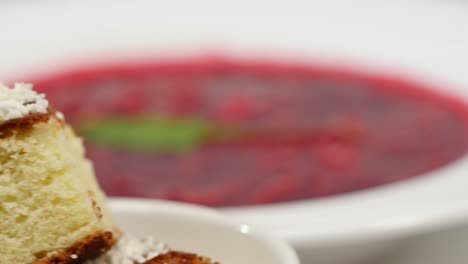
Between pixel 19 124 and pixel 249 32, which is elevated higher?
pixel 249 32

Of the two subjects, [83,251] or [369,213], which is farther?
[369,213]

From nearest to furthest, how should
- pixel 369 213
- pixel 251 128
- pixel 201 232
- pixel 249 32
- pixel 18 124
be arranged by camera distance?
pixel 18 124, pixel 201 232, pixel 369 213, pixel 251 128, pixel 249 32

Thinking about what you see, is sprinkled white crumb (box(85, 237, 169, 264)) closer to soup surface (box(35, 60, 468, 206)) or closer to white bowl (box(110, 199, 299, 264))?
white bowl (box(110, 199, 299, 264))

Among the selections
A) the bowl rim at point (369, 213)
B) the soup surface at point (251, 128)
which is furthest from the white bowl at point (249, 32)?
the bowl rim at point (369, 213)

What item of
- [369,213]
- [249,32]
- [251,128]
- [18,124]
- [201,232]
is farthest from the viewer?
[249,32]

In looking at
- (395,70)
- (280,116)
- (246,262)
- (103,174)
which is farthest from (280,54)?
(246,262)

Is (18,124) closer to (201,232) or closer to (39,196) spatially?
(39,196)

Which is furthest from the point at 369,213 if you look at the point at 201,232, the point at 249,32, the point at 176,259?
the point at 249,32

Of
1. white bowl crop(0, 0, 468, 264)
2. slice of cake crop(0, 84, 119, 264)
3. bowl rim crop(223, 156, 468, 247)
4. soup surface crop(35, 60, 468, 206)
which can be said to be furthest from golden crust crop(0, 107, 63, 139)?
white bowl crop(0, 0, 468, 264)
